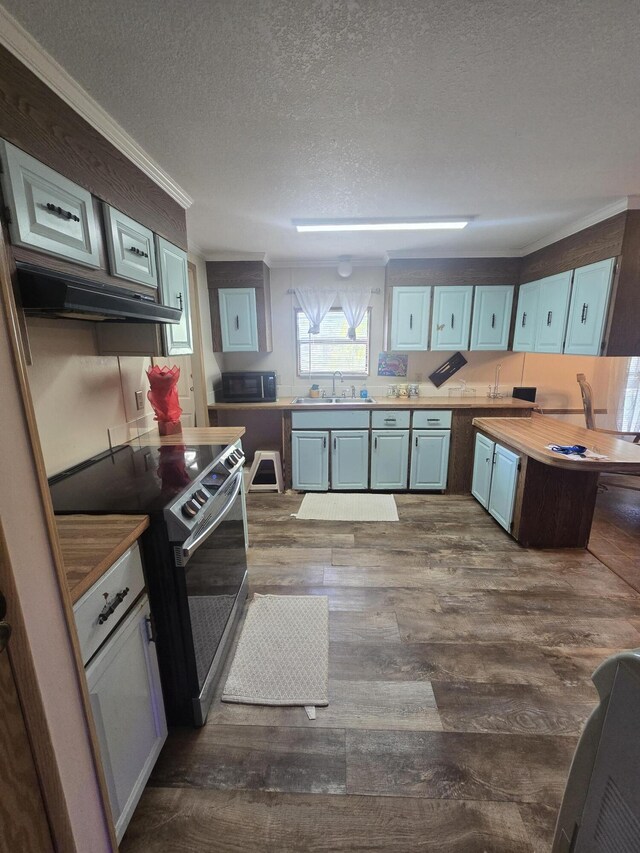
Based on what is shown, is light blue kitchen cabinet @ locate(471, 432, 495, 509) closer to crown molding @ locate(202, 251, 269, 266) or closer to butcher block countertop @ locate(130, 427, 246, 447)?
butcher block countertop @ locate(130, 427, 246, 447)

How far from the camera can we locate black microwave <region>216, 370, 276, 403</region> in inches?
149

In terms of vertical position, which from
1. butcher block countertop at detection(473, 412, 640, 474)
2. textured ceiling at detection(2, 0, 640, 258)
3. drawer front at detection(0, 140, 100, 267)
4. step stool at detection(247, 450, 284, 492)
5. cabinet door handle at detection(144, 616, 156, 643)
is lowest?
step stool at detection(247, 450, 284, 492)

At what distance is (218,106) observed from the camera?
1389mm

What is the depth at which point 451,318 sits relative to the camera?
369cm

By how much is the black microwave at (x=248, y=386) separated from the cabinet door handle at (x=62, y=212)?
2.47 meters

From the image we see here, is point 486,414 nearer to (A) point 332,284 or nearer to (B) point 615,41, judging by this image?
(A) point 332,284

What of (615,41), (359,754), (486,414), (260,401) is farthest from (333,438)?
(615,41)

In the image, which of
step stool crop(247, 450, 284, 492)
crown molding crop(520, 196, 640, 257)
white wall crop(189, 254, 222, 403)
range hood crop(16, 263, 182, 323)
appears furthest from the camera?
step stool crop(247, 450, 284, 492)

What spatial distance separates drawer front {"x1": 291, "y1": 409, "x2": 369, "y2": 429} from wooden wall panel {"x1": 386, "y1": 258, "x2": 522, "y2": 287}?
1.43 m

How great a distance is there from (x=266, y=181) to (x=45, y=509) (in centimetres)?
204

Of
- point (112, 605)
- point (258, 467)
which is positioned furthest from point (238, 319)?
point (112, 605)

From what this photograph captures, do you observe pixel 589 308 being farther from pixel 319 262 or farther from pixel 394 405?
pixel 319 262

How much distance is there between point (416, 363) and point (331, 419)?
1308 mm

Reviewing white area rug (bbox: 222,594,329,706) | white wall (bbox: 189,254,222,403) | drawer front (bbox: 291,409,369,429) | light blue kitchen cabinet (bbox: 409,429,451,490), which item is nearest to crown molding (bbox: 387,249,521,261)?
drawer front (bbox: 291,409,369,429)
